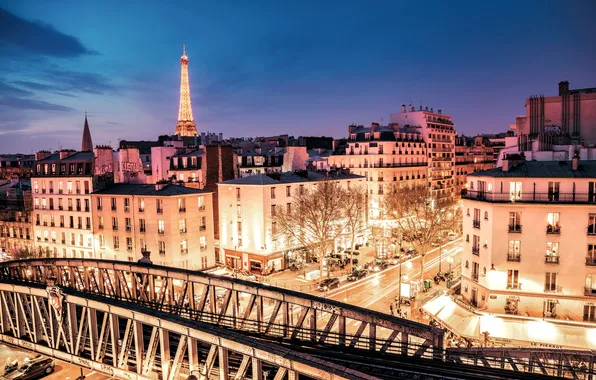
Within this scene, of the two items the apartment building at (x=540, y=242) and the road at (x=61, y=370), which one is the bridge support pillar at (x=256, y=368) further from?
the apartment building at (x=540, y=242)

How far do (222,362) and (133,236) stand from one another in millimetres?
37616

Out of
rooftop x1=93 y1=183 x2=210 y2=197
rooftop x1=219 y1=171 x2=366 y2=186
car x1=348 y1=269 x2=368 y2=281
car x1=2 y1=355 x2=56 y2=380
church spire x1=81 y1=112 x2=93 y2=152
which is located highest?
church spire x1=81 y1=112 x2=93 y2=152

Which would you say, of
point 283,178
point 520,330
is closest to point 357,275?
point 283,178

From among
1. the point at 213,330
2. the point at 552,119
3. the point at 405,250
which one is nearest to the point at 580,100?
the point at 552,119

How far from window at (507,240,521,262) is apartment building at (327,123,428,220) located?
38.9 m

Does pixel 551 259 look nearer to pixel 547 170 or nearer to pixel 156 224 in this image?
pixel 547 170

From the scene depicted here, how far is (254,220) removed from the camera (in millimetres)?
53250

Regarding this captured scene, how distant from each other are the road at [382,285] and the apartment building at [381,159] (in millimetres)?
16269

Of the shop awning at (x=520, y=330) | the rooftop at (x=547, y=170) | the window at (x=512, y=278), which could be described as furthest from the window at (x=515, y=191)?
the shop awning at (x=520, y=330)

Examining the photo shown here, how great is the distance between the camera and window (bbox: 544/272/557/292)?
32969 millimetres

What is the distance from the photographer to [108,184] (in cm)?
5641

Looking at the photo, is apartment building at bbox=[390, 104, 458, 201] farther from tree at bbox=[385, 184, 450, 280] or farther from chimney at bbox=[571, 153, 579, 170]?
chimney at bbox=[571, 153, 579, 170]

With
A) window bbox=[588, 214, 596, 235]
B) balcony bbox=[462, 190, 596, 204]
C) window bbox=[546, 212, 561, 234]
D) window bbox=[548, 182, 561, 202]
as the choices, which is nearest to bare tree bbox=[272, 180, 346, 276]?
balcony bbox=[462, 190, 596, 204]

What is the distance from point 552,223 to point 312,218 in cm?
2617
